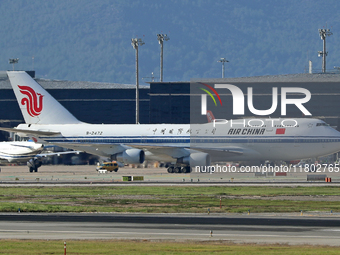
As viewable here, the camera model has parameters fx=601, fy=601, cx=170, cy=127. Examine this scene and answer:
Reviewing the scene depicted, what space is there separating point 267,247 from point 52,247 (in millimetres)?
8161

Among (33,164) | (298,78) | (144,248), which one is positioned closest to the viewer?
(144,248)

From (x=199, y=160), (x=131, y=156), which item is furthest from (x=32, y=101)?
(x=199, y=160)

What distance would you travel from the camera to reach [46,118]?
8038 cm

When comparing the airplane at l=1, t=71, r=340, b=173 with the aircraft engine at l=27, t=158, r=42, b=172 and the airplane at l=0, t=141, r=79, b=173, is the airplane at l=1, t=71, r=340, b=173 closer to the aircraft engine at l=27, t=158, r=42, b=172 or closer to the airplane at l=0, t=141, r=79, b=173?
the airplane at l=0, t=141, r=79, b=173

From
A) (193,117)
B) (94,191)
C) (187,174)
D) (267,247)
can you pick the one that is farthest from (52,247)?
(193,117)

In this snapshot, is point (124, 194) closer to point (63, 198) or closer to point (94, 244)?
point (63, 198)

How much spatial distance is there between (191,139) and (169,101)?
47.1 metres

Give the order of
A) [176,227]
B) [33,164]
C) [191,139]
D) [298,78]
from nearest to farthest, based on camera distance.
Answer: [176,227], [191,139], [33,164], [298,78]

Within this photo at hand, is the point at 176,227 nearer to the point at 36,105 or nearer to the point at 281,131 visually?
the point at 281,131

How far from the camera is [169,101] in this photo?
389 ft

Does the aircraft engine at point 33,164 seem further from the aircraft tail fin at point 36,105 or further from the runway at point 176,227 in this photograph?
the runway at point 176,227

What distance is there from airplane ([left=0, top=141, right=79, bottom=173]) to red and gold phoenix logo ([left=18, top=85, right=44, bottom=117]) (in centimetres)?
455

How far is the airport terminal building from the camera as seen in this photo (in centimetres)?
11325

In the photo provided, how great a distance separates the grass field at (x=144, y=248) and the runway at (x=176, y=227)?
3.86 feet
